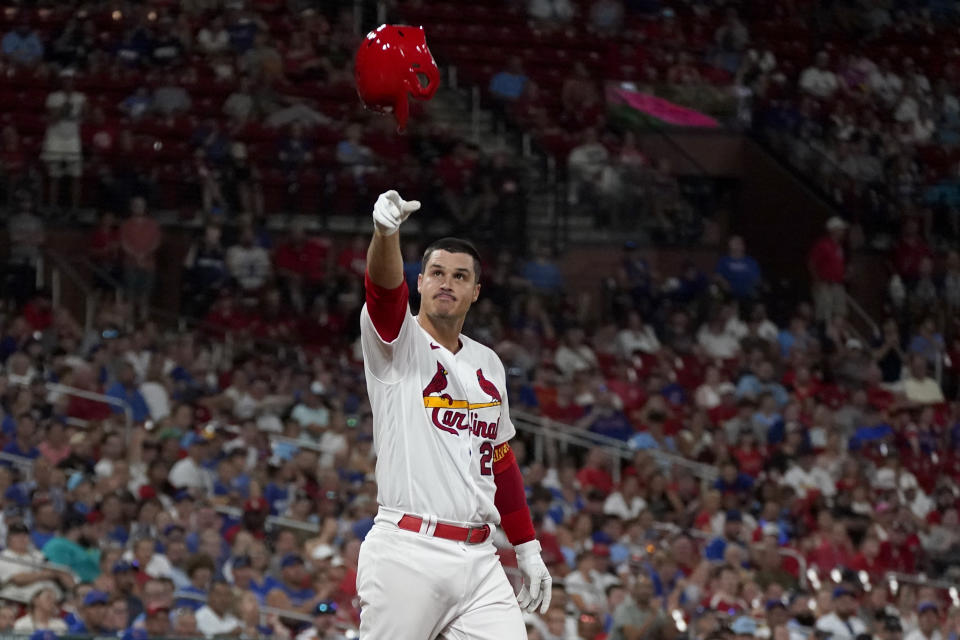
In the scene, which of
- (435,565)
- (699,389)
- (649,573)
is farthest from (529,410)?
(435,565)

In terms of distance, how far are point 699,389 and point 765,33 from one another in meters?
7.10

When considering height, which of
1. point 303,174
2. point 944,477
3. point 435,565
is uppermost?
point 435,565

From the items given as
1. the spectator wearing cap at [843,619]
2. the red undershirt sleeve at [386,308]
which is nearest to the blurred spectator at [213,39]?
the spectator wearing cap at [843,619]

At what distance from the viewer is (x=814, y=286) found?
52.5 feet

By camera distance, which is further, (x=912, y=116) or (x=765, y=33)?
(x=765, y=33)

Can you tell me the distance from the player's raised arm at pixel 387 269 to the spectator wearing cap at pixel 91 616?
4742 millimetres

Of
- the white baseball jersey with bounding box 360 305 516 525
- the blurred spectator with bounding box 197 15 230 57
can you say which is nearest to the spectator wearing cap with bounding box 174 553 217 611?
the white baseball jersey with bounding box 360 305 516 525

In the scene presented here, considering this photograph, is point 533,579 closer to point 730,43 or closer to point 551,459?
point 551,459

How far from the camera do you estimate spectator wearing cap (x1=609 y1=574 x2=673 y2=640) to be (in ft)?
30.4

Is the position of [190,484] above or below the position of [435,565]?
below

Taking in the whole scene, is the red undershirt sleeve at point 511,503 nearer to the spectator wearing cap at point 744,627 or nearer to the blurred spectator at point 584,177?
the spectator wearing cap at point 744,627

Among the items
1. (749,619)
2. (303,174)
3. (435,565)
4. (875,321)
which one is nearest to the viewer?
(435,565)

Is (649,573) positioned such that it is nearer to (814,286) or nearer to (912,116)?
(814,286)

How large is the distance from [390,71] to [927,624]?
682 centimetres
